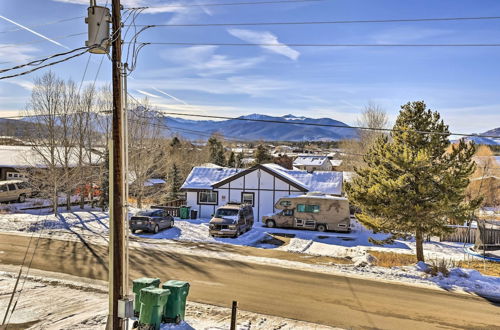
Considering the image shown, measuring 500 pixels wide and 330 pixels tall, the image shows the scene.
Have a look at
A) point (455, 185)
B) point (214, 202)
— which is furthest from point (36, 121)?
point (455, 185)

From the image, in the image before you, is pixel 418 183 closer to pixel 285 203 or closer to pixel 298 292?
pixel 298 292

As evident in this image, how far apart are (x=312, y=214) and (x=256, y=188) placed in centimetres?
676

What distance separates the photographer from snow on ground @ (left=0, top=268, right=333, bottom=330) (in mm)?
11195

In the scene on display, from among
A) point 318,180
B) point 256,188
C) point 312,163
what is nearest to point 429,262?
point 318,180

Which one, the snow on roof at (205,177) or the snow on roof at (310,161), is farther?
the snow on roof at (310,161)

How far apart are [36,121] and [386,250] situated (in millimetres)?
28947

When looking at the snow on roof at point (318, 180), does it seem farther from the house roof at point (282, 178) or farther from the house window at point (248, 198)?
the house window at point (248, 198)

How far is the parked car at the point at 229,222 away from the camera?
26031 mm

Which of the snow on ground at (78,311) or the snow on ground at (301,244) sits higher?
the snow on ground at (78,311)

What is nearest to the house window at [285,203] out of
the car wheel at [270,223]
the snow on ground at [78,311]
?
the car wheel at [270,223]

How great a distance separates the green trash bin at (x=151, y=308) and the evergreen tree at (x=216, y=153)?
63.3 m

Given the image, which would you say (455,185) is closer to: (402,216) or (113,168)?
(402,216)

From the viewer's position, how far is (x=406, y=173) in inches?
758

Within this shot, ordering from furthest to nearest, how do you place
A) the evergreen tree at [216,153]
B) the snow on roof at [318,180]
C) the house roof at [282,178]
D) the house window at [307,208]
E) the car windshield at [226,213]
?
the evergreen tree at [216,153] < the snow on roof at [318,180] < the house roof at [282,178] < the house window at [307,208] < the car windshield at [226,213]
